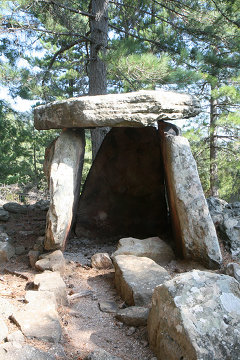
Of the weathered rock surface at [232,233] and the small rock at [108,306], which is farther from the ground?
the weathered rock surface at [232,233]

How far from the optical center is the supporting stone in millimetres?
4059

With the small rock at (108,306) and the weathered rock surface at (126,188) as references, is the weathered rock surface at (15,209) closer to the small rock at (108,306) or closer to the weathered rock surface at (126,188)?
the weathered rock surface at (126,188)

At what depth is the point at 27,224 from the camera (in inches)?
238

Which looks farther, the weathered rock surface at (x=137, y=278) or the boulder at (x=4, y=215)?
the boulder at (x=4, y=215)

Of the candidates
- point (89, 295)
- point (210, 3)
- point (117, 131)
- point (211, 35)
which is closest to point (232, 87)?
point (211, 35)

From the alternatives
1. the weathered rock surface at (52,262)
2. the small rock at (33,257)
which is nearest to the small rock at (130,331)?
the weathered rock surface at (52,262)

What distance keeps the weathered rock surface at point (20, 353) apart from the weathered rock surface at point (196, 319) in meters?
0.76

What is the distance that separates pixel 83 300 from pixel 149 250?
129 cm

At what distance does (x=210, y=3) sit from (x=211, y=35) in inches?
37.1

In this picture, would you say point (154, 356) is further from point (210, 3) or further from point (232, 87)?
point (210, 3)

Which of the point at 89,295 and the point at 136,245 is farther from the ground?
the point at 136,245

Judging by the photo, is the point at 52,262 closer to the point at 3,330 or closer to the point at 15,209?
the point at 3,330

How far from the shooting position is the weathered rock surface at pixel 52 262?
398 cm

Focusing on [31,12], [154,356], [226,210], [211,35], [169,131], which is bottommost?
[154,356]
